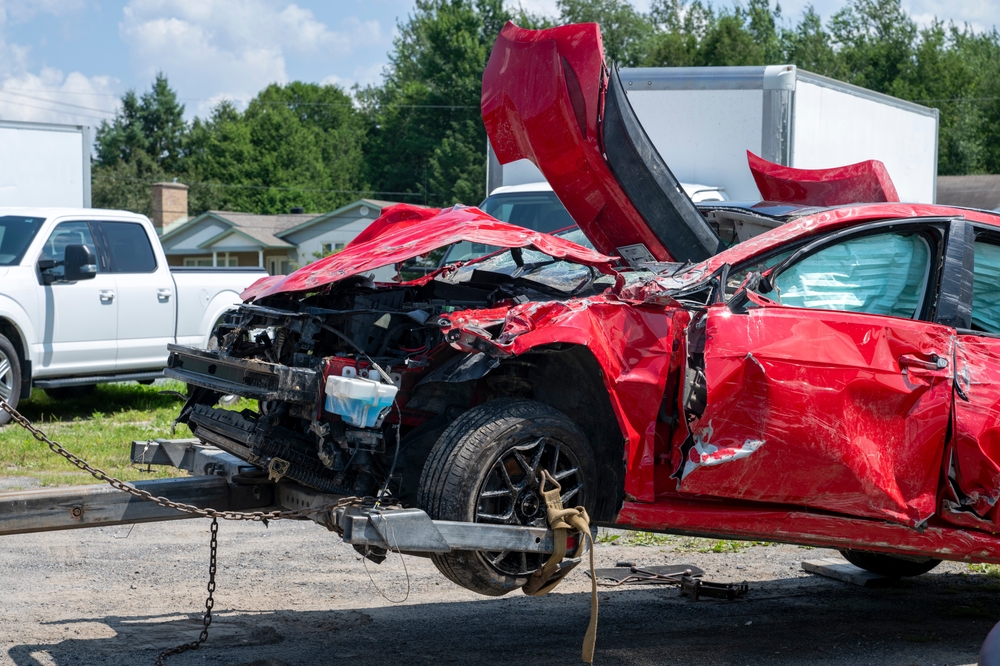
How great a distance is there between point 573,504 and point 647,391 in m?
0.55

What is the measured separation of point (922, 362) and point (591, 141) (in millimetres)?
1714

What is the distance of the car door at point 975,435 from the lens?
424cm

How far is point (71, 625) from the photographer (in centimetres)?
473

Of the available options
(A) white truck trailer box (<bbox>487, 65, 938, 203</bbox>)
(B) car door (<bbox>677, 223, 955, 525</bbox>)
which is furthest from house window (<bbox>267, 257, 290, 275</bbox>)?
(B) car door (<bbox>677, 223, 955, 525</bbox>)

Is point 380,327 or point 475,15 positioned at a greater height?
point 475,15

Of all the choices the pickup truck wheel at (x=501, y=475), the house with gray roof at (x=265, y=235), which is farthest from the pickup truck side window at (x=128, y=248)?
the house with gray roof at (x=265, y=235)

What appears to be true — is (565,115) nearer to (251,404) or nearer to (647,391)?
(647,391)

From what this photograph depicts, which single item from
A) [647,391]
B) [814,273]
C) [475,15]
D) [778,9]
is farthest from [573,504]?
[778,9]

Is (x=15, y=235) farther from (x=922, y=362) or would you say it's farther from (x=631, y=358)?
(x=922, y=362)

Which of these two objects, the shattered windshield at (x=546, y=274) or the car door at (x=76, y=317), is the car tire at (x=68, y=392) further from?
the shattered windshield at (x=546, y=274)

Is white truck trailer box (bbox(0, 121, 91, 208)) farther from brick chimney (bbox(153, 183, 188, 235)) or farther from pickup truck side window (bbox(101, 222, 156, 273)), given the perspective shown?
brick chimney (bbox(153, 183, 188, 235))

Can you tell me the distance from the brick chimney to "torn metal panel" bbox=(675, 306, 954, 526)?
5228 cm

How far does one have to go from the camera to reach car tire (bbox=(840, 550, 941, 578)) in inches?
239

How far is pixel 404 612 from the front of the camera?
521 cm
